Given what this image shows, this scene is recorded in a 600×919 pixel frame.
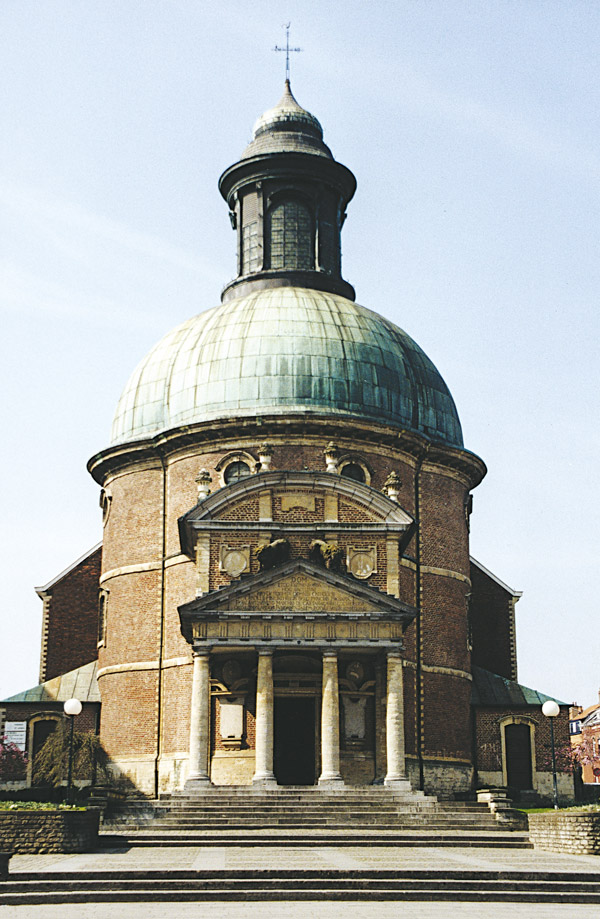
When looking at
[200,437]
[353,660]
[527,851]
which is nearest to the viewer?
[527,851]

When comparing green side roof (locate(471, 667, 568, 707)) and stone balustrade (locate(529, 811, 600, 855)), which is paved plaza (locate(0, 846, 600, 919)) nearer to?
stone balustrade (locate(529, 811, 600, 855))

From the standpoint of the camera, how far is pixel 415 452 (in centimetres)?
4394

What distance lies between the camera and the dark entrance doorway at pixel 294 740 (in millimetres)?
37438

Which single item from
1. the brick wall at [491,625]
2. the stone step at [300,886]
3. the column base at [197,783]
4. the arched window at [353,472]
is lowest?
the stone step at [300,886]

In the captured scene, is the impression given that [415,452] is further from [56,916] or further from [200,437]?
[56,916]

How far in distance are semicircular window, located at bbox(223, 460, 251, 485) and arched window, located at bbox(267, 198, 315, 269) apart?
994cm

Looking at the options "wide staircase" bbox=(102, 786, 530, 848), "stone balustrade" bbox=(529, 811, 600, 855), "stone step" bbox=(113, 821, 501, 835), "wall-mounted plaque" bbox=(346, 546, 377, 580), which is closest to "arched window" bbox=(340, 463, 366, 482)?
"wall-mounted plaque" bbox=(346, 546, 377, 580)

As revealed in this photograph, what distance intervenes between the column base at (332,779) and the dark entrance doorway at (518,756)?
12.3 meters

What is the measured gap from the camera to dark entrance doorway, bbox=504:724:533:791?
4356 cm

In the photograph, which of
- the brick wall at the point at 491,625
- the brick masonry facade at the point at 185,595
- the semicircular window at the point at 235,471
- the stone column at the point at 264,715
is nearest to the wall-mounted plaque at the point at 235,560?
the stone column at the point at 264,715

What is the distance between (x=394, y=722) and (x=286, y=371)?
14.1 meters

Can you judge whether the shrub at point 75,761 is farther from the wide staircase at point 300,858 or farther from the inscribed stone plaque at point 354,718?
the wide staircase at point 300,858

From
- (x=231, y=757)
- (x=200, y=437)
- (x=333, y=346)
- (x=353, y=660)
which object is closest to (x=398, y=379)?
(x=333, y=346)

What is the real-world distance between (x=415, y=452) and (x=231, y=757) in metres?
13.1
